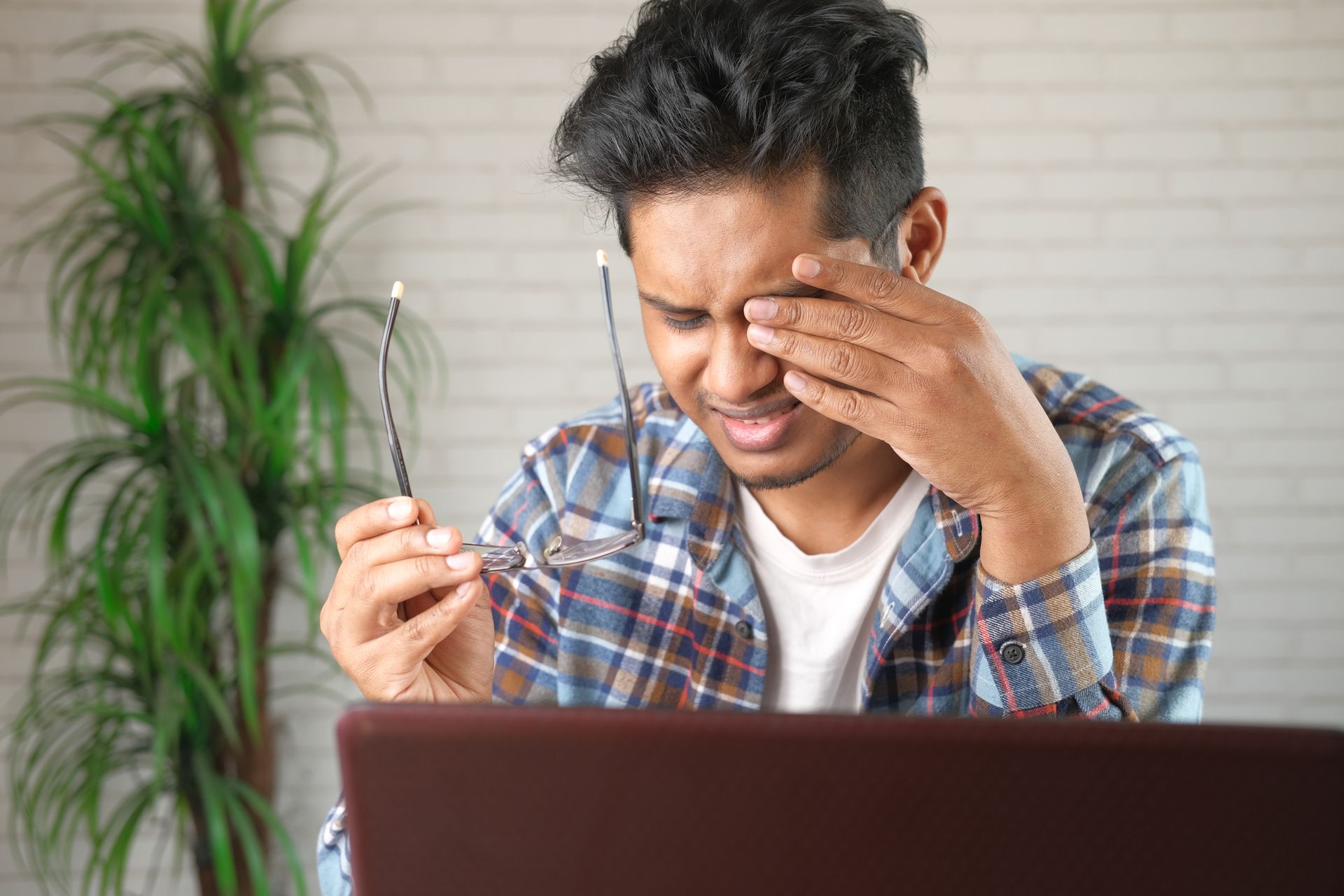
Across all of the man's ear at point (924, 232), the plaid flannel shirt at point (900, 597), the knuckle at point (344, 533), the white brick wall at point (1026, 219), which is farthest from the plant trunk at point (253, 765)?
the man's ear at point (924, 232)

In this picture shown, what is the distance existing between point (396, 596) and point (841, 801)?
0.59m

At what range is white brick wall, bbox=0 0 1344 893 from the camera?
239 cm

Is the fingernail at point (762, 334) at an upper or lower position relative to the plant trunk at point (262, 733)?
upper

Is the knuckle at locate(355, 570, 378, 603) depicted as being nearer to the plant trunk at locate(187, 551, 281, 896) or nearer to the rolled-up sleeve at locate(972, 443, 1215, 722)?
the rolled-up sleeve at locate(972, 443, 1215, 722)

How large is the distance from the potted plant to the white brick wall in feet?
0.33

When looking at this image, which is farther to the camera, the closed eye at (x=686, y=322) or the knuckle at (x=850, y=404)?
the closed eye at (x=686, y=322)

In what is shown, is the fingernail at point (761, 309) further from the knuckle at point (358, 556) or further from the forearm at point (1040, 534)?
the knuckle at point (358, 556)

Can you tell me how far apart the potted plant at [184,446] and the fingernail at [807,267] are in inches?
56.2

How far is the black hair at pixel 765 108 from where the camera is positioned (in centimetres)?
112

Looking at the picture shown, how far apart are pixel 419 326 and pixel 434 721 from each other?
211 cm

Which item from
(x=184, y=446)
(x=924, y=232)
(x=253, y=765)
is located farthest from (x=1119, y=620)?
(x=253, y=765)

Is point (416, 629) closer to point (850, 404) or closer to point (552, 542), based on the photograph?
point (552, 542)

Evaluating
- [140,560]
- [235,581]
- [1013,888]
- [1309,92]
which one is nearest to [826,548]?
[1013,888]

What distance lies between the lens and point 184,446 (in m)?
2.08
